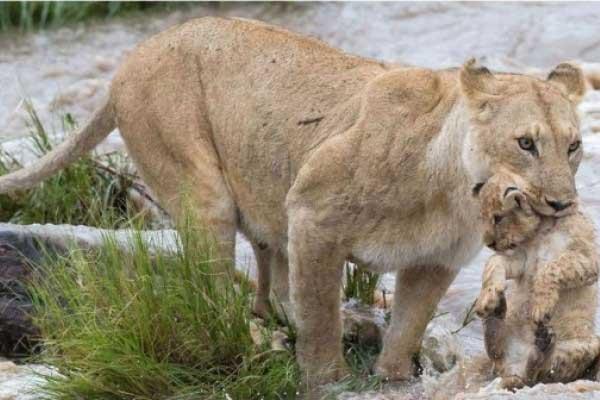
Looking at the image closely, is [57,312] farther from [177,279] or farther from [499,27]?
[499,27]

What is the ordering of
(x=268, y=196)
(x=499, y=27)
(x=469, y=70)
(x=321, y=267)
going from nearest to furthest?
(x=469, y=70) → (x=321, y=267) → (x=268, y=196) → (x=499, y=27)

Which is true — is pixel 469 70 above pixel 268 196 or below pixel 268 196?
above

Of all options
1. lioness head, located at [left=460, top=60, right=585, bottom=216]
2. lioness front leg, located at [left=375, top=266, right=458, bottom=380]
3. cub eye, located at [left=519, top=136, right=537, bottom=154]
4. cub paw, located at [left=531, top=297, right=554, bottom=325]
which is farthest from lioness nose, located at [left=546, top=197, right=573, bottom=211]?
lioness front leg, located at [left=375, top=266, right=458, bottom=380]

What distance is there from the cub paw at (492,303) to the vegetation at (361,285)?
1663 mm

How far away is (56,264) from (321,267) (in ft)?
4.05

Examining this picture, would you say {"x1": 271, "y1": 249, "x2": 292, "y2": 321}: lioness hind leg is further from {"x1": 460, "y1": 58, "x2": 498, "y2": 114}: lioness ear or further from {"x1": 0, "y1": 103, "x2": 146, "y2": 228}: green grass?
{"x1": 0, "y1": 103, "x2": 146, "y2": 228}: green grass

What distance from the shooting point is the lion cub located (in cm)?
584

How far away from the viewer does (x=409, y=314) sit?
6.85m

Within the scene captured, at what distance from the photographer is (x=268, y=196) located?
23.4 ft

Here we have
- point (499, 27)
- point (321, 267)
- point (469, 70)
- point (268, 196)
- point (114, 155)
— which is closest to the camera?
point (469, 70)

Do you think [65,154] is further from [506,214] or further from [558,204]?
[558,204]

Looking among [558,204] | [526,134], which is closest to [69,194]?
[526,134]

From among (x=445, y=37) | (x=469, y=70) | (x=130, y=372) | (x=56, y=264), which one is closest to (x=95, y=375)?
(x=130, y=372)

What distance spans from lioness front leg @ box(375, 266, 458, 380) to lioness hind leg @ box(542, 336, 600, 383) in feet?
2.54
